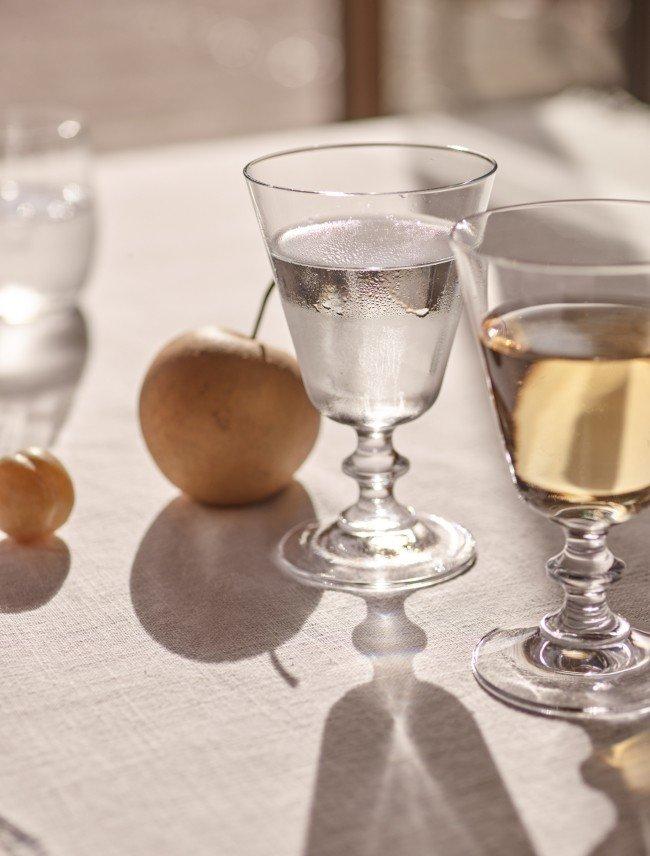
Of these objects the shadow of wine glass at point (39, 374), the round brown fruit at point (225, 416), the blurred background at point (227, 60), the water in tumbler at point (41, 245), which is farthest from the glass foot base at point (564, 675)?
the blurred background at point (227, 60)

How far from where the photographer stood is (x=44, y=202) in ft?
4.04

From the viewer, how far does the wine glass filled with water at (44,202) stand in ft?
4.00

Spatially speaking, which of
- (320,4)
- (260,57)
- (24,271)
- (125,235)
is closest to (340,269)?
(24,271)

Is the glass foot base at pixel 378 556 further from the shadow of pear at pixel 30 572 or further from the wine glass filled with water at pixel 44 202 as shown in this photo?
the wine glass filled with water at pixel 44 202

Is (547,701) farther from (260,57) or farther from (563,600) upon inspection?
(260,57)

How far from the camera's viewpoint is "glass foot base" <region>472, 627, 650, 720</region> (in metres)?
0.61

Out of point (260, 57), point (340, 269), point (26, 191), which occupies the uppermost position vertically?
point (340, 269)

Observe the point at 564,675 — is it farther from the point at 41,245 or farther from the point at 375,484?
the point at 41,245

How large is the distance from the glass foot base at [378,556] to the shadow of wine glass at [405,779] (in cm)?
9

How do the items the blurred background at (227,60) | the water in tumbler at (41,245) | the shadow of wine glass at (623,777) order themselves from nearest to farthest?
the shadow of wine glass at (623,777)
the water in tumbler at (41,245)
the blurred background at (227,60)

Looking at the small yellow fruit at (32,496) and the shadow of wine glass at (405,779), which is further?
the small yellow fruit at (32,496)

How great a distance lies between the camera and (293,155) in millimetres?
812

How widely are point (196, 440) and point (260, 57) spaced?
15.7ft

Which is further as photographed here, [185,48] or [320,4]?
[320,4]
